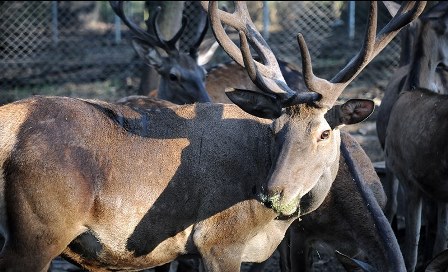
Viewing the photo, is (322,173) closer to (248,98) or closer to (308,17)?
(248,98)

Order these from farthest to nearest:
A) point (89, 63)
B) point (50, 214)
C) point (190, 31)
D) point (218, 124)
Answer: point (89, 63) < point (190, 31) < point (218, 124) < point (50, 214)

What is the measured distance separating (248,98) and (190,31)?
29.5 ft

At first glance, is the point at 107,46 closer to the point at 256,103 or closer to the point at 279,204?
the point at 256,103

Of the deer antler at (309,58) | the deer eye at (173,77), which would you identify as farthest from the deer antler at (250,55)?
the deer eye at (173,77)

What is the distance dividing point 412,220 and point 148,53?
12.6 feet

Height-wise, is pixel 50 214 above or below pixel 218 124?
below

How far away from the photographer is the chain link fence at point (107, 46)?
1463cm

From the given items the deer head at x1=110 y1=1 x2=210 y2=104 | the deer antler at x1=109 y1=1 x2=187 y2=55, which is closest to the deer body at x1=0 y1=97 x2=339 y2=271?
the deer head at x1=110 y1=1 x2=210 y2=104

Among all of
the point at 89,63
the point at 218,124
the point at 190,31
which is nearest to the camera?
the point at 218,124

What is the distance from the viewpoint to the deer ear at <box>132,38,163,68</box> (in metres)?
10.5

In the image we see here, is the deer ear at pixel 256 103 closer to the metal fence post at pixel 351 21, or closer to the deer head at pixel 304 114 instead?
the deer head at pixel 304 114

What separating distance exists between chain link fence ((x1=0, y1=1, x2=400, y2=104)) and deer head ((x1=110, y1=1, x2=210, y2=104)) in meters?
3.49


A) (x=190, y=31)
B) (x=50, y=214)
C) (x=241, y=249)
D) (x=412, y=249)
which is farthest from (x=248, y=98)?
(x=190, y=31)

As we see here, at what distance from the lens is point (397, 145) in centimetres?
854
